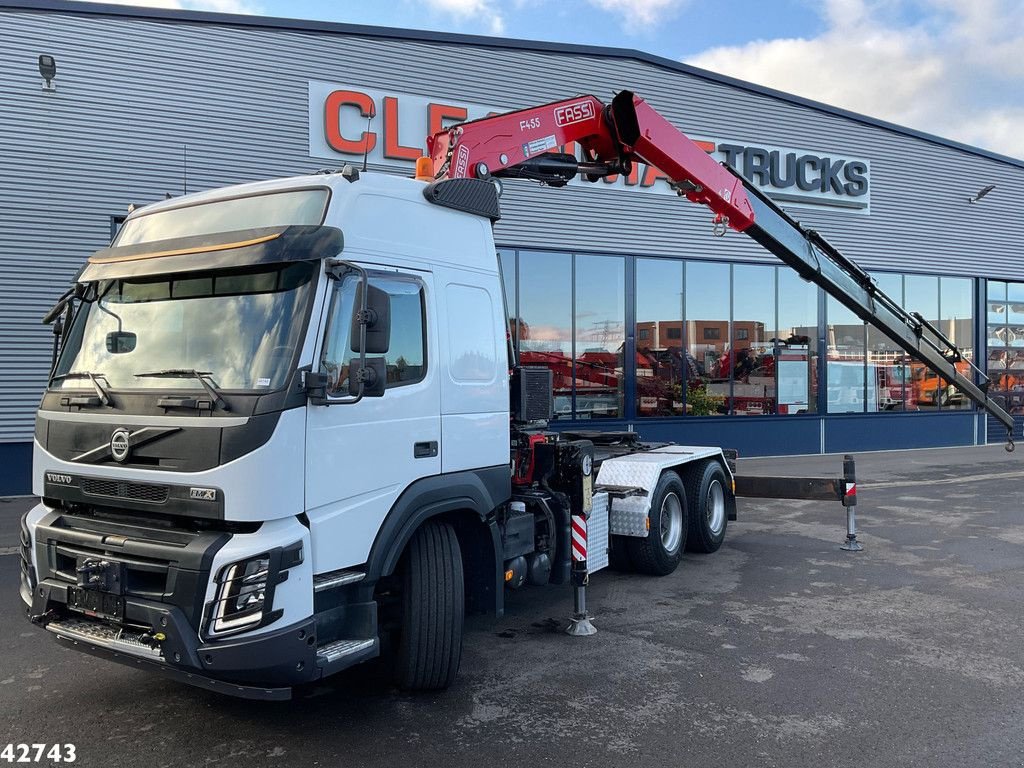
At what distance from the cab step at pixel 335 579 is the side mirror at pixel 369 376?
0.93 metres

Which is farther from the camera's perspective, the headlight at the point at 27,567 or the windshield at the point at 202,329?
the headlight at the point at 27,567

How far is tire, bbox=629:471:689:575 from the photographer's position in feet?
24.9

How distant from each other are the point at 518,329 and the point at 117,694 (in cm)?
1119

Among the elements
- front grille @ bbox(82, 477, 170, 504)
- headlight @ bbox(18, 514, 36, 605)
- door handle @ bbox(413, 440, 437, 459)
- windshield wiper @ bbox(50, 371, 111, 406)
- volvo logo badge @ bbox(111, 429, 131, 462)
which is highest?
windshield wiper @ bbox(50, 371, 111, 406)

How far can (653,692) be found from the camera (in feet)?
16.2

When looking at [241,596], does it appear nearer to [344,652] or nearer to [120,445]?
[344,652]

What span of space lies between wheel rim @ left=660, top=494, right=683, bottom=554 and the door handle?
3.71 m

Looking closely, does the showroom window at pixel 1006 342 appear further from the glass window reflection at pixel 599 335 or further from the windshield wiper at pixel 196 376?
the windshield wiper at pixel 196 376

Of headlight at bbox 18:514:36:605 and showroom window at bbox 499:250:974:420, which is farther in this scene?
showroom window at bbox 499:250:974:420

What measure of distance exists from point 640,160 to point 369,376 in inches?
196

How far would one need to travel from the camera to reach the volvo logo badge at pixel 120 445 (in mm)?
4036

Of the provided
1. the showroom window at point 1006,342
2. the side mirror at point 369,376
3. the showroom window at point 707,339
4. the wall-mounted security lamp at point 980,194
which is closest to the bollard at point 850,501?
the side mirror at point 369,376

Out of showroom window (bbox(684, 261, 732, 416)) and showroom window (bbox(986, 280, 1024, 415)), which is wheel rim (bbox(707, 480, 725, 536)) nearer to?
showroom window (bbox(684, 261, 732, 416))

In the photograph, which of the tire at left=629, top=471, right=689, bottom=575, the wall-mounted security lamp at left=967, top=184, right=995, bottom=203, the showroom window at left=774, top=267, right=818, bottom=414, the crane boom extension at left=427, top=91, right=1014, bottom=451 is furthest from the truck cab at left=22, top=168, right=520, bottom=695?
the wall-mounted security lamp at left=967, top=184, right=995, bottom=203
